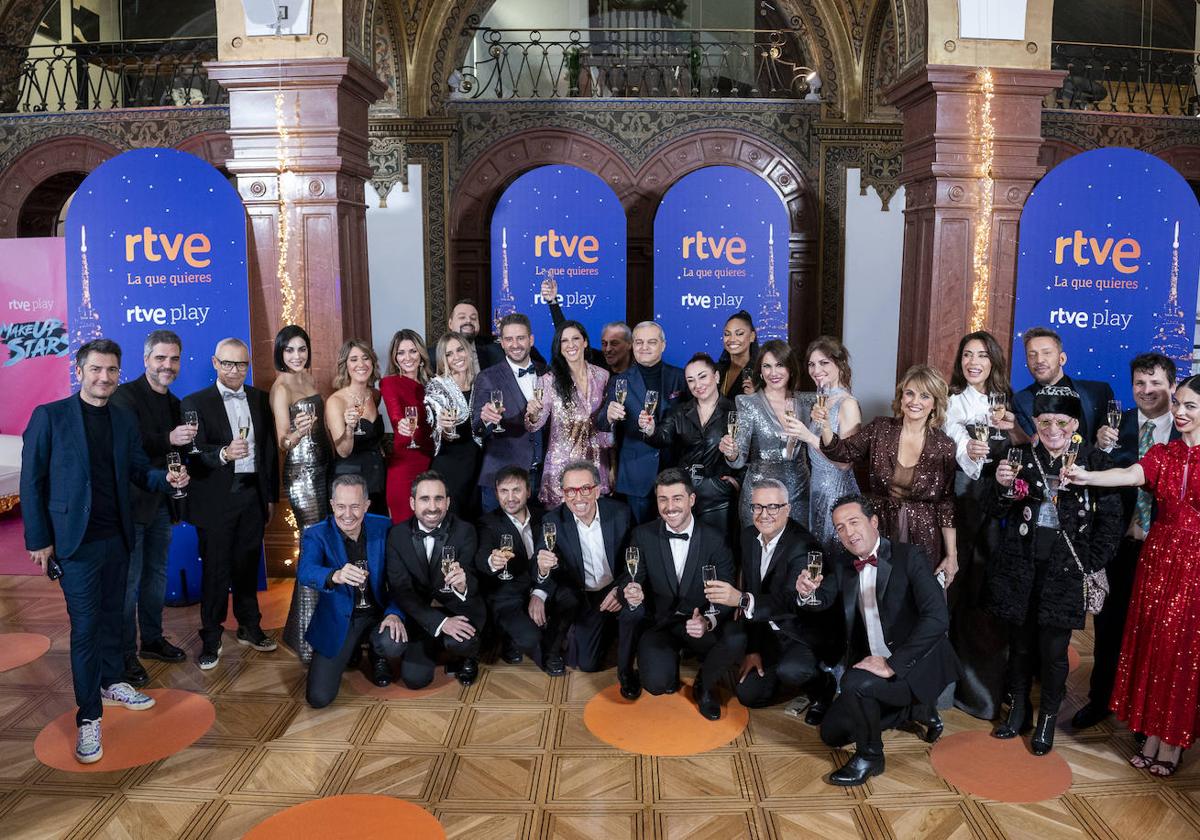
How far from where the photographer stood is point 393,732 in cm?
339

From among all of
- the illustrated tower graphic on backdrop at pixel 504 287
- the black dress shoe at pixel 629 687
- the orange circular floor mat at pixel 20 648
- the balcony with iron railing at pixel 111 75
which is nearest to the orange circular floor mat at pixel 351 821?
the black dress shoe at pixel 629 687

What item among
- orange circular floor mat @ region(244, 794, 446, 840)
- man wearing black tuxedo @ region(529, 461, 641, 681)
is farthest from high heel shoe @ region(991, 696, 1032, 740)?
orange circular floor mat @ region(244, 794, 446, 840)

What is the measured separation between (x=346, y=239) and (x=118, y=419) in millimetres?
2009

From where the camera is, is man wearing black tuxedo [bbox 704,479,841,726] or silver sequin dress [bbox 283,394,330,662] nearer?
man wearing black tuxedo [bbox 704,479,841,726]

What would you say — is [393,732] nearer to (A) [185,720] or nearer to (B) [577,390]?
(A) [185,720]

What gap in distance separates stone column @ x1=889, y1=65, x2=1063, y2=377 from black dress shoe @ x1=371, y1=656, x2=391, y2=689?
131 inches

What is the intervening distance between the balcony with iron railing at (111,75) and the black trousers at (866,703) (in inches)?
308

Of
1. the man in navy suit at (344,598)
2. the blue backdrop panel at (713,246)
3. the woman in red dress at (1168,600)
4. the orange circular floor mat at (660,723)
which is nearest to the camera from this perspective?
the woman in red dress at (1168,600)

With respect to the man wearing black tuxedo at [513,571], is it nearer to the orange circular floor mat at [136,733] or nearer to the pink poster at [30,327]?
the orange circular floor mat at [136,733]

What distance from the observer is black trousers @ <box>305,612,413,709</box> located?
11.8ft

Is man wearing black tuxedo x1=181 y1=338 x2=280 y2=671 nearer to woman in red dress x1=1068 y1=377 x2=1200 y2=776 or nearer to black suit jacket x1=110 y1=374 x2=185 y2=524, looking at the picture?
black suit jacket x1=110 y1=374 x2=185 y2=524

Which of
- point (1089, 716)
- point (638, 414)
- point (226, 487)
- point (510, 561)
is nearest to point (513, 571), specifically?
point (510, 561)

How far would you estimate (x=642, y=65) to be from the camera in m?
8.19

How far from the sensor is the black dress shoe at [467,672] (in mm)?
3822
